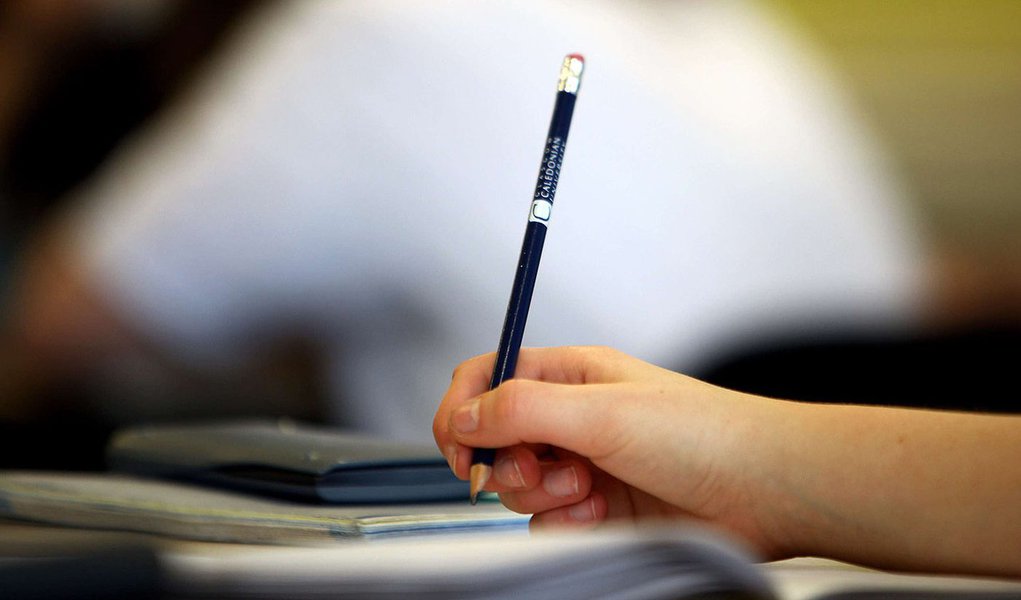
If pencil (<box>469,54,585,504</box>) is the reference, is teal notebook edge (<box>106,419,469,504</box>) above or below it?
below

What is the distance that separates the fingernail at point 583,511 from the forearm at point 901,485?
0.28ft

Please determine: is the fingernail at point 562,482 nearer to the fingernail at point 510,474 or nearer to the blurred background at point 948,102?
the fingernail at point 510,474

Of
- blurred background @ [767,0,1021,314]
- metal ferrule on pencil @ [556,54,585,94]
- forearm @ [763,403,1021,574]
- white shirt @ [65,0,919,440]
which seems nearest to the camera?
forearm @ [763,403,1021,574]

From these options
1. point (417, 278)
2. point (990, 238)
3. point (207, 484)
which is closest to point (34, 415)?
point (417, 278)

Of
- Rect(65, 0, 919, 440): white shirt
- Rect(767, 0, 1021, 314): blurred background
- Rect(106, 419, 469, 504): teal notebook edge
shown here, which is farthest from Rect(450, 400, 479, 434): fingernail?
Rect(767, 0, 1021, 314): blurred background

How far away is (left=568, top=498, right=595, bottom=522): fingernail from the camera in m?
0.47

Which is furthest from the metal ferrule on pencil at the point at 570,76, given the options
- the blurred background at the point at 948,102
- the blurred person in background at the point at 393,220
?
the blurred background at the point at 948,102

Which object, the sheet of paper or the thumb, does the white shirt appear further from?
the thumb

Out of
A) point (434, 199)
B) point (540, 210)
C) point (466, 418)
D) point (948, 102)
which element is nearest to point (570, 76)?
point (540, 210)

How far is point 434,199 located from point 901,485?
71 centimetres

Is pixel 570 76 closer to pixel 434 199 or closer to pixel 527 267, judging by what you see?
pixel 527 267

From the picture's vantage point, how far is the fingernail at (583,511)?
472mm

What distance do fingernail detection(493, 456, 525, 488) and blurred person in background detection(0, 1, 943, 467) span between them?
0.61 m

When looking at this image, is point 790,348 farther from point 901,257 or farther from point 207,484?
point 207,484
